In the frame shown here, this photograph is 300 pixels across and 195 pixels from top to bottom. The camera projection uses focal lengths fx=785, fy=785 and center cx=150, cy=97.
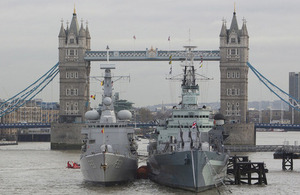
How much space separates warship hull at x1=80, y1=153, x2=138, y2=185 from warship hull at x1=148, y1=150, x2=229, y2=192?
103 inches

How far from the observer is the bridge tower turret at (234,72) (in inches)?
4232

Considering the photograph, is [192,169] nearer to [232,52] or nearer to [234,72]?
[234,72]

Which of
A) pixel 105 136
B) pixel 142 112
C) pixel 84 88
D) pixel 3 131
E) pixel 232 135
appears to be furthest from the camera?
pixel 142 112

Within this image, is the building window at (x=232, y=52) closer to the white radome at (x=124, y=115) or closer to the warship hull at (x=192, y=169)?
the white radome at (x=124, y=115)

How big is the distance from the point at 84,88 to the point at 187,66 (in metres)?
53.8

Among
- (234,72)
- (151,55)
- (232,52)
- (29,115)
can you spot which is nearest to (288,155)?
(234,72)

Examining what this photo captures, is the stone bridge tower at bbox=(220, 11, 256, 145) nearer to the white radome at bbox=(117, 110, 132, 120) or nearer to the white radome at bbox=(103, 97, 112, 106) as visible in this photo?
the white radome at bbox=(117, 110, 132, 120)

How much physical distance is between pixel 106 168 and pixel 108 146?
2.22 m

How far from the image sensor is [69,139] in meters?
106

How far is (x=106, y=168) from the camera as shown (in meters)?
51.5

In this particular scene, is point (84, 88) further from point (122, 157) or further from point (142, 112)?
point (142, 112)

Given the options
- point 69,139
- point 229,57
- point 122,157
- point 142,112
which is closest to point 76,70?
point 69,139

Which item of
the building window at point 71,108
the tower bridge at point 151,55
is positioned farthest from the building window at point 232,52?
the building window at point 71,108

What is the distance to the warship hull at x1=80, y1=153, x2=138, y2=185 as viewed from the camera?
51.3 m
